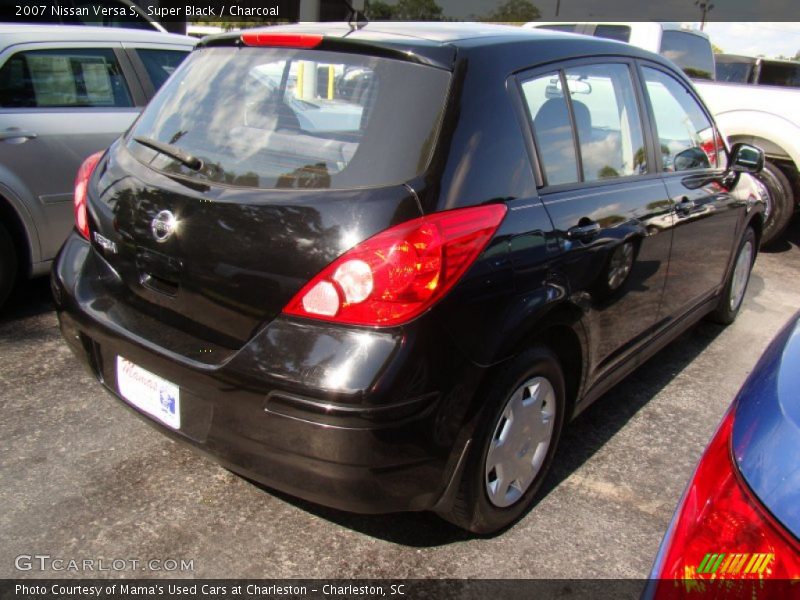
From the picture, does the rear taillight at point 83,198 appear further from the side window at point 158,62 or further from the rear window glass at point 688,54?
the rear window glass at point 688,54

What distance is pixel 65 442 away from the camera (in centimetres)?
297

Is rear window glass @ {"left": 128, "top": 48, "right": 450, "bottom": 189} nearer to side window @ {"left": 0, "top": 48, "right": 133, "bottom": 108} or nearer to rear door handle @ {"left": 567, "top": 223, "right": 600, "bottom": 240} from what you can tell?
rear door handle @ {"left": 567, "top": 223, "right": 600, "bottom": 240}

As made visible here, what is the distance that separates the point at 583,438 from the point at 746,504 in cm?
218

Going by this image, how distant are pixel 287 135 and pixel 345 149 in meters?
0.26

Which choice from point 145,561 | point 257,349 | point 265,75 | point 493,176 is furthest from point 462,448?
point 265,75

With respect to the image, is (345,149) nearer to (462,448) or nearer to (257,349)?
(257,349)

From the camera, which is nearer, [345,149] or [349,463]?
[349,463]

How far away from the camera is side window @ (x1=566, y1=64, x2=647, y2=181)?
2781 mm

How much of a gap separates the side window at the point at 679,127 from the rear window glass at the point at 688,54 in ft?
14.9

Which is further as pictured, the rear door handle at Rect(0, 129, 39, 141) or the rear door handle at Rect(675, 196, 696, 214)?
the rear door handle at Rect(0, 129, 39, 141)

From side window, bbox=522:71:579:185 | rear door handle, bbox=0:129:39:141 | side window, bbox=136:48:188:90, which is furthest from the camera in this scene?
side window, bbox=136:48:188:90

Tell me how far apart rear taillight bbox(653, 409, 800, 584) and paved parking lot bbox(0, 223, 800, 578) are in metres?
1.21

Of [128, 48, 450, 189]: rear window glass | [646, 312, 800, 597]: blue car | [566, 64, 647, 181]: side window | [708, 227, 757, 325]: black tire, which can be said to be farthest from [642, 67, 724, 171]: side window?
[646, 312, 800, 597]: blue car

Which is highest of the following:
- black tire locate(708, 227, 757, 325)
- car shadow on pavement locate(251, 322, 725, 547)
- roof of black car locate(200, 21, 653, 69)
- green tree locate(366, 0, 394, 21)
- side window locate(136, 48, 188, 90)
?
green tree locate(366, 0, 394, 21)
